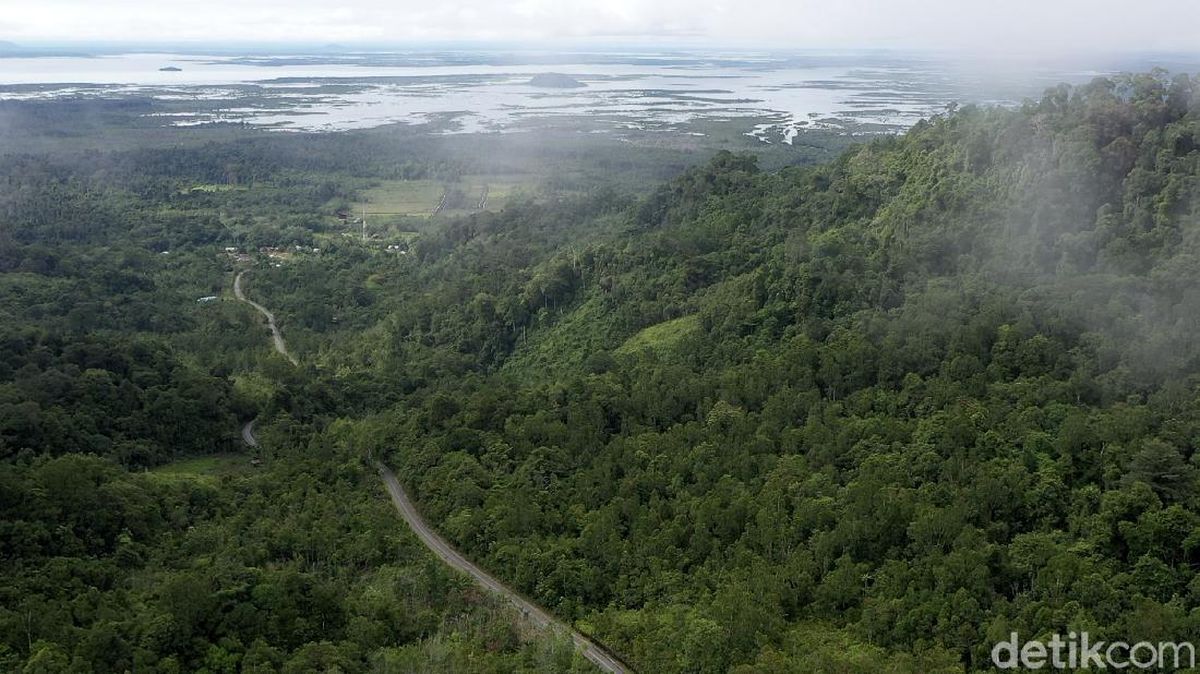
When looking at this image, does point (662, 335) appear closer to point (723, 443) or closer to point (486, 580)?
point (723, 443)

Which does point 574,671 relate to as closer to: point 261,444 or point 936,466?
point 936,466

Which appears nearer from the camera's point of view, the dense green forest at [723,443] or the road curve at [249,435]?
the dense green forest at [723,443]

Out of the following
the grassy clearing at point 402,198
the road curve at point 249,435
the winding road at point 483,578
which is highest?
the grassy clearing at point 402,198


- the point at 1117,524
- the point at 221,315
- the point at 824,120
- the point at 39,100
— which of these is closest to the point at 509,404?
the point at 1117,524

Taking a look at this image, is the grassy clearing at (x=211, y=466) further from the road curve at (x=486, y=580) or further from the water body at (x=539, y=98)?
the water body at (x=539, y=98)

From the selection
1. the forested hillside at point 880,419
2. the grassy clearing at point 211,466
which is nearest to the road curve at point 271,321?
the forested hillside at point 880,419

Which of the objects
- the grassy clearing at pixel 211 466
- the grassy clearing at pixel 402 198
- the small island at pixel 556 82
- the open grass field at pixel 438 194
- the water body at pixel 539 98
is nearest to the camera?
the grassy clearing at pixel 211 466
